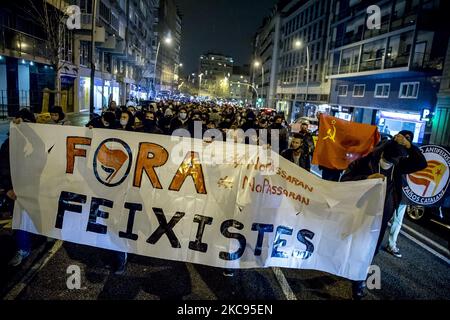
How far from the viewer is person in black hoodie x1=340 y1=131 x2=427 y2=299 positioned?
15.6 feet

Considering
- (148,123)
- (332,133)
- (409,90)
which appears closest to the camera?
A: (332,133)

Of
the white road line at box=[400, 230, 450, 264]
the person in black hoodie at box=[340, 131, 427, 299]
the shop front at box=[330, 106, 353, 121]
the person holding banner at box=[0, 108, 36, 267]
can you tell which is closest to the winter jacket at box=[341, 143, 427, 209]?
the person in black hoodie at box=[340, 131, 427, 299]

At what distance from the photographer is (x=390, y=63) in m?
29.8

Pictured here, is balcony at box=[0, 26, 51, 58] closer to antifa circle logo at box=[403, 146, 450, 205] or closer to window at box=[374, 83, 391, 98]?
antifa circle logo at box=[403, 146, 450, 205]

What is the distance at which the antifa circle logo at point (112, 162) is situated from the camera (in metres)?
4.35

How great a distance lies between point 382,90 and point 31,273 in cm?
3359

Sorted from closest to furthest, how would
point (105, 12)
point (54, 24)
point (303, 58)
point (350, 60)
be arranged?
point (54, 24), point (105, 12), point (350, 60), point (303, 58)

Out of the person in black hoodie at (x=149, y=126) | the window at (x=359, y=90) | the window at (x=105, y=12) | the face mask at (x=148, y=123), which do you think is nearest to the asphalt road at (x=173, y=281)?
the person in black hoodie at (x=149, y=126)

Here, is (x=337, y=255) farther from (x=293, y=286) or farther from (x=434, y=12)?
(x=434, y=12)

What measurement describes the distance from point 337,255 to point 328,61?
157 feet

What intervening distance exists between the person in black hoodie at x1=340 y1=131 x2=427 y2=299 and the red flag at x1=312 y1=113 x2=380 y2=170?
7.00 feet

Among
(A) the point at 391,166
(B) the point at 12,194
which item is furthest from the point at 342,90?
(B) the point at 12,194

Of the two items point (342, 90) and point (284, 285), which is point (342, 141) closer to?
point (284, 285)

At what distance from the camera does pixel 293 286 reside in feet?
14.7
